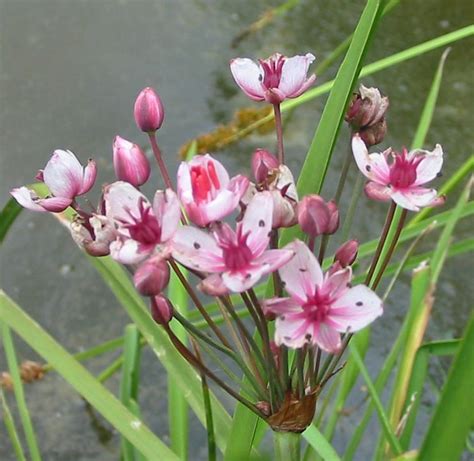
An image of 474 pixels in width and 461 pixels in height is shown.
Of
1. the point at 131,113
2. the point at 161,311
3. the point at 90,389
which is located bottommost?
the point at 131,113

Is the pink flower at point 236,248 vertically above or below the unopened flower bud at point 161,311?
above

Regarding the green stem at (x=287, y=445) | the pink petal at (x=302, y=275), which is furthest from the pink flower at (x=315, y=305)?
the green stem at (x=287, y=445)

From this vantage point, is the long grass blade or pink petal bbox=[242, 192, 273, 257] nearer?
pink petal bbox=[242, 192, 273, 257]

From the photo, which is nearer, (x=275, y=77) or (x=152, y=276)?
(x=152, y=276)

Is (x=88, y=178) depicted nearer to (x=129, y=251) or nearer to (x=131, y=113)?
(x=129, y=251)

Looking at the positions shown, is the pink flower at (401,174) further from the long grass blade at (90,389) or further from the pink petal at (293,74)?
the long grass blade at (90,389)

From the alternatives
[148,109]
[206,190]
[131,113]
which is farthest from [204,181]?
[131,113]

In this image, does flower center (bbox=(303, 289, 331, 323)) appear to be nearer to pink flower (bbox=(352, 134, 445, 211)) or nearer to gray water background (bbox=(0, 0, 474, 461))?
pink flower (bbox=(352, 134, 445, 211))

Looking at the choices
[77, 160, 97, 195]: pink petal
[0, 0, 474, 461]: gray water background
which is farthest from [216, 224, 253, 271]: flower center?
[0, 0, 474, 461]: gray water background
